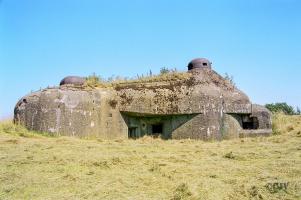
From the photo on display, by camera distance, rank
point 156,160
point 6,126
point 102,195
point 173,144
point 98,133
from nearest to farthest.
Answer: point 102,195
point 156,160
point 173,144
point 6,126
point 98,133

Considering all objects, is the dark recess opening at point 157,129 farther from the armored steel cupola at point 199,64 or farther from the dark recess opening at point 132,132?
the armored steel cupola at point 199,64

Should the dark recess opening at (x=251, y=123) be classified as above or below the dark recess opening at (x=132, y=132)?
above

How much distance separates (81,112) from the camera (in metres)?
11.6

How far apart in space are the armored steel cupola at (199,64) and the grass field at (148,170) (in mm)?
3798

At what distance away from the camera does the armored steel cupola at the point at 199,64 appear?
A: 13156mm

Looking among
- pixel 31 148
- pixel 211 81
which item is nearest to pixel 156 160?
pixel 31 148

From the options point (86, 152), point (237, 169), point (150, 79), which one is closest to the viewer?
point (237, 169)

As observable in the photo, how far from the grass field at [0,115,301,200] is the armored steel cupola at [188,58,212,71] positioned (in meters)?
3.80

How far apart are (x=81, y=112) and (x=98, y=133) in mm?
837

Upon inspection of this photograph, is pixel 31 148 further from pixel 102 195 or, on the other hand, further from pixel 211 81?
pixel 211 81

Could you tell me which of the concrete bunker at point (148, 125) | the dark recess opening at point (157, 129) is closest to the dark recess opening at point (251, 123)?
the concrete bunker at point (148, 125)

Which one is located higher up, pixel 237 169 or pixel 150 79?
pixel 150 79

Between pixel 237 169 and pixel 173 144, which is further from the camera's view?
pixel 173 144

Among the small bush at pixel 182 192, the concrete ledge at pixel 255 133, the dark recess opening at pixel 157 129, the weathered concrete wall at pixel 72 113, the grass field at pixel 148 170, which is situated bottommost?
the small bush at pixel 182 192
